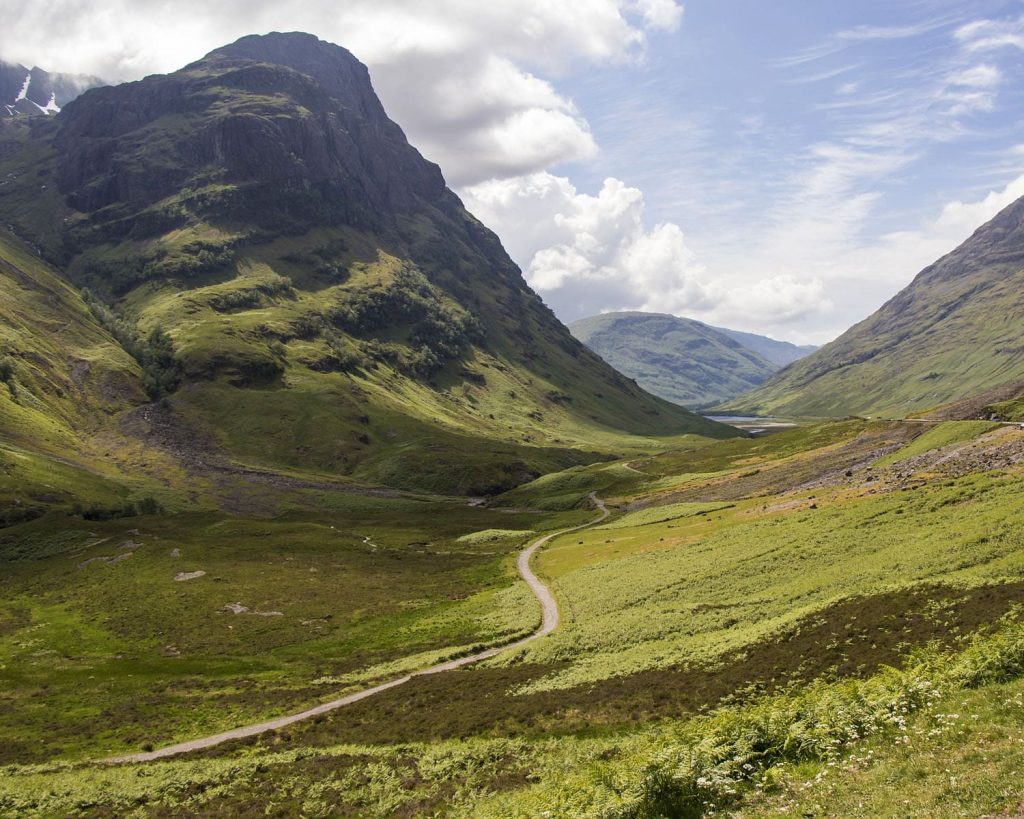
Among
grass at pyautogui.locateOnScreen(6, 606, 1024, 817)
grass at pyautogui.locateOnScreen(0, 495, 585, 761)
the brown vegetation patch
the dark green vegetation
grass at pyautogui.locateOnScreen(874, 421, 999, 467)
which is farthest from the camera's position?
grass at pyautogui.locateOnScreen(874, 421, 999, 467)

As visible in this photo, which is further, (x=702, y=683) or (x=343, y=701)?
(x=343, y=701)

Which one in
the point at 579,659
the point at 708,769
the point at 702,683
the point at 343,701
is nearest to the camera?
the point at 708,769

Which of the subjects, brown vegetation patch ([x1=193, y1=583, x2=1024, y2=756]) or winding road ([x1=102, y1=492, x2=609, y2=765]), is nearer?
brown vegetation patch ([x1=193, y1=583, x2=1024, y2=756])

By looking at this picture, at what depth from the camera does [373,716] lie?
158ft

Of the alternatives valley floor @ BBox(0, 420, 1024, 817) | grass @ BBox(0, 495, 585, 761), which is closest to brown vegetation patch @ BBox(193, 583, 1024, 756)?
valley floor @ BBox(0, 420, 1024, 817)

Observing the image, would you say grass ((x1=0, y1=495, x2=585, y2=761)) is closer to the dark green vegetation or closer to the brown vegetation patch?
the dark green vegetation

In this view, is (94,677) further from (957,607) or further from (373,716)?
(957,607)

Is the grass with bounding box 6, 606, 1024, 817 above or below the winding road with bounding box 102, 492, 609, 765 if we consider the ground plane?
above

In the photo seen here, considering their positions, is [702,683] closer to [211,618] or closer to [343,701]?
[343,701]

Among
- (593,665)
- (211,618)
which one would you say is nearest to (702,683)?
(593,665)

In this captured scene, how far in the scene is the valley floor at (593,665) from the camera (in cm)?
2172

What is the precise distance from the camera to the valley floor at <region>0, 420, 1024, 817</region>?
2172cm

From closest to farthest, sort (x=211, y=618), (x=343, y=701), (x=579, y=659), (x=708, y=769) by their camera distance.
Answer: (x=708, y=769) < (x=579, y=659) < (x=343, y=701) < (x=211, y=618)

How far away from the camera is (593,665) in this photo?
49375 millimetres
